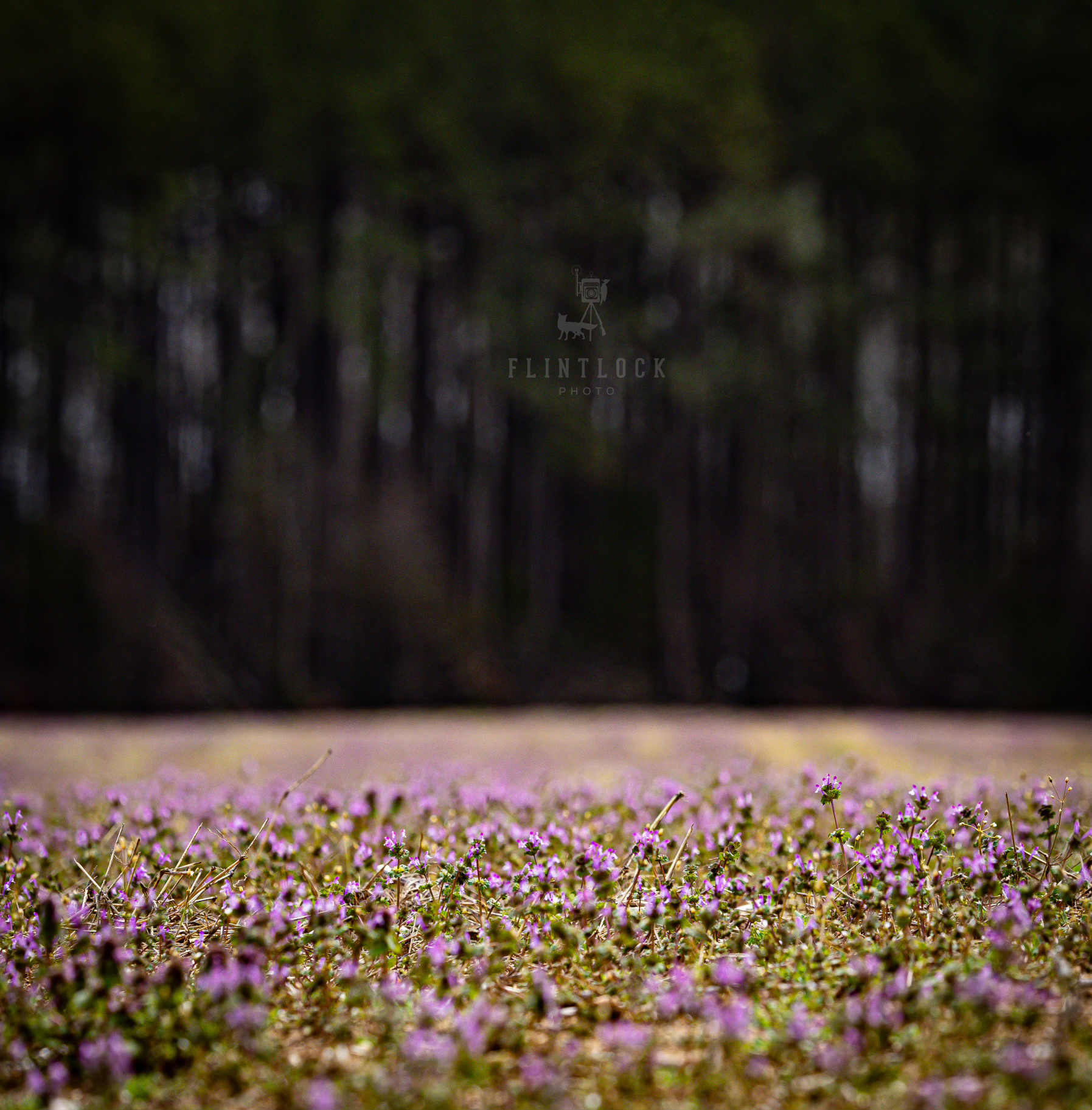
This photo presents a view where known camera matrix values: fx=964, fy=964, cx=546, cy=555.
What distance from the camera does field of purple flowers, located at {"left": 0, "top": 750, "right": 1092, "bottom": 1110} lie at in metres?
1.87

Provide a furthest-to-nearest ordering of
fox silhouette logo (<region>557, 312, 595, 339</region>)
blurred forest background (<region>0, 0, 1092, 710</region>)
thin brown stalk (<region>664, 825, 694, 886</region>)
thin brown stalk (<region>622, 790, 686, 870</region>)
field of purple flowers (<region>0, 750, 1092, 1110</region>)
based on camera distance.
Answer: blurred forest background (<region>0, 0, 1092, 710</region>) → fox silhouette logo (<region>557, 312, 595, 339</region>) → thin brown stalk (<region>664, 825, 694, 886</region>) → thin brown stalk (<region>622, 790, 686, 870</region>) → field of purple flowers (<region>0, 750, 1092, 1110</region>)

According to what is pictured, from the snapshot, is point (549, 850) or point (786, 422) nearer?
point (549, 850)

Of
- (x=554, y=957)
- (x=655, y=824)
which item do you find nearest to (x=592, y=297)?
(x=655, y=824)

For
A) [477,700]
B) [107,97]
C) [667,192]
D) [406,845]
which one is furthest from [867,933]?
[107,97]

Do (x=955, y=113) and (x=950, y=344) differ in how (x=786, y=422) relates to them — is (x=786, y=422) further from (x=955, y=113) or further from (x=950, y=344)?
(x=955, y=113)

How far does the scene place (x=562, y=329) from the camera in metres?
7.98

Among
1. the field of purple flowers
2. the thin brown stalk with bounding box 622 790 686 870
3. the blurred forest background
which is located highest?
the blurred forest background

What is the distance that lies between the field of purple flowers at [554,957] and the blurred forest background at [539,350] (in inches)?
198

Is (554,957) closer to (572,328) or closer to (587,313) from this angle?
(572,328)

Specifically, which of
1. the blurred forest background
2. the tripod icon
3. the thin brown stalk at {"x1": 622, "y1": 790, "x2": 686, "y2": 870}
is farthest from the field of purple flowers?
the tripod icon

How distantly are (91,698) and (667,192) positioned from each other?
21.4 ft

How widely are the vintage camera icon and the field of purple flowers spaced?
5562 millimetres

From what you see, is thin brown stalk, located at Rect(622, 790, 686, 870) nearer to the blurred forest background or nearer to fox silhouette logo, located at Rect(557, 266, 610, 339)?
the blurred forest background

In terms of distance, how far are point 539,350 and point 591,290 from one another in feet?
2.23
